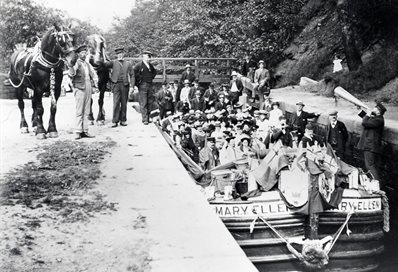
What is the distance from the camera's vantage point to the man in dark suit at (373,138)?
34.7 feet

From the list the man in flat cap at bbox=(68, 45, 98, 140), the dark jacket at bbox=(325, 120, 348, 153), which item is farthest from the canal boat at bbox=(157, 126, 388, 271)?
the man in flat cap at bbox=(68, 45, 98, 140)

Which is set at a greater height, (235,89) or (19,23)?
(19,23)

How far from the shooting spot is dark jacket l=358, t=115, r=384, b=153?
10.5m

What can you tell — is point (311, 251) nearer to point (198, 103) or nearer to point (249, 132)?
point (249, 132)

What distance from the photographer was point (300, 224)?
891 cm

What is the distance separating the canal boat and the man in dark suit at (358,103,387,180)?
4.70ft

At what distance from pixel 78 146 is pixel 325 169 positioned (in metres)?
4.43

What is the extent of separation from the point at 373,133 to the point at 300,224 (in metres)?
3.03

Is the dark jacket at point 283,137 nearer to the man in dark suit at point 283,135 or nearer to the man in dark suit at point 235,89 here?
the man in dark suit at point 283,135

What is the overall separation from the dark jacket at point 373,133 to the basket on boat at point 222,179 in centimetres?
343

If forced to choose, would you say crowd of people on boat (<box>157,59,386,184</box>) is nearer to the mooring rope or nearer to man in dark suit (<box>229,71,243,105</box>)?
the mooring rope

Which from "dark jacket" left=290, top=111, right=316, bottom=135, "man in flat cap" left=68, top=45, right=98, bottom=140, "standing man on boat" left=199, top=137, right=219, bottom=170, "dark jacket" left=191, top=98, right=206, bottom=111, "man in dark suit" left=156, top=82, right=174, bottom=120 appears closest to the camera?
"man in flat cap" left=68, top=45, right=98, bottom=140

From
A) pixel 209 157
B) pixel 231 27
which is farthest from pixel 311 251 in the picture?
pixel 231 27

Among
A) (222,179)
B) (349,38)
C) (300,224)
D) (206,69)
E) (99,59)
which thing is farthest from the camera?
(206,69)
